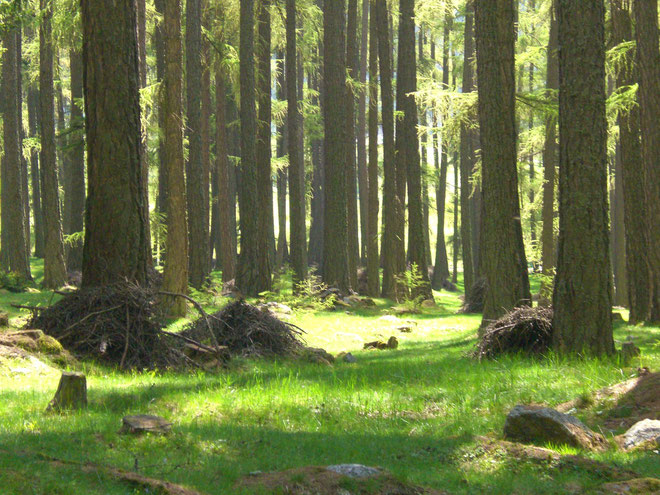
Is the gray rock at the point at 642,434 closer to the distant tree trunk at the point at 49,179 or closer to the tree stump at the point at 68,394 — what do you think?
the tree stump at the point at 68,394

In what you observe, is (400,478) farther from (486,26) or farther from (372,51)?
(372,51)

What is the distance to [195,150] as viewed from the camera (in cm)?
1964

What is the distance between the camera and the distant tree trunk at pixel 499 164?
11.8 meters

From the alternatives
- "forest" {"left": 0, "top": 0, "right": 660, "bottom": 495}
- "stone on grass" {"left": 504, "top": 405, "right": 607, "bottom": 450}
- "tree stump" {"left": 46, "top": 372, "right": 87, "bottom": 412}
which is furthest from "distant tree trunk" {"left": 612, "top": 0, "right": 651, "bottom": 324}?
"tree stump" {"left": 46, "top": 372, "right": 87, "bottom": 412}

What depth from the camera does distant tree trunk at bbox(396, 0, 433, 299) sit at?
926 inches

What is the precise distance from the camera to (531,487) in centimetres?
500

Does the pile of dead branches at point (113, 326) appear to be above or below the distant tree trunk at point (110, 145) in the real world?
below

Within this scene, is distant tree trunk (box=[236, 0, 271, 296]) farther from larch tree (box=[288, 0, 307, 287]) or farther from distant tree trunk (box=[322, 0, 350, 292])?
distant tree trunk (box=[322, 0, 350, 292])

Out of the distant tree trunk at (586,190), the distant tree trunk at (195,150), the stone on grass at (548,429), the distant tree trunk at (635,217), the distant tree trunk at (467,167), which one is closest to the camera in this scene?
the stone on grass at (548,429)

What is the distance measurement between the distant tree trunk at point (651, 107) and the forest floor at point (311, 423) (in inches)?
110

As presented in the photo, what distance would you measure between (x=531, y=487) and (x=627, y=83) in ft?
42.4

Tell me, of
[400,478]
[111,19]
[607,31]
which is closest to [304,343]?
[111,19]

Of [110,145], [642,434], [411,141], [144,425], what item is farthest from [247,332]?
[411,141]

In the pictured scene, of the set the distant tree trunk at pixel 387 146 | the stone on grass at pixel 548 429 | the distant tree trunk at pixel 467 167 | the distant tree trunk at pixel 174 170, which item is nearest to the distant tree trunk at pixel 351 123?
the distant tree trunk at pixel 387 146
